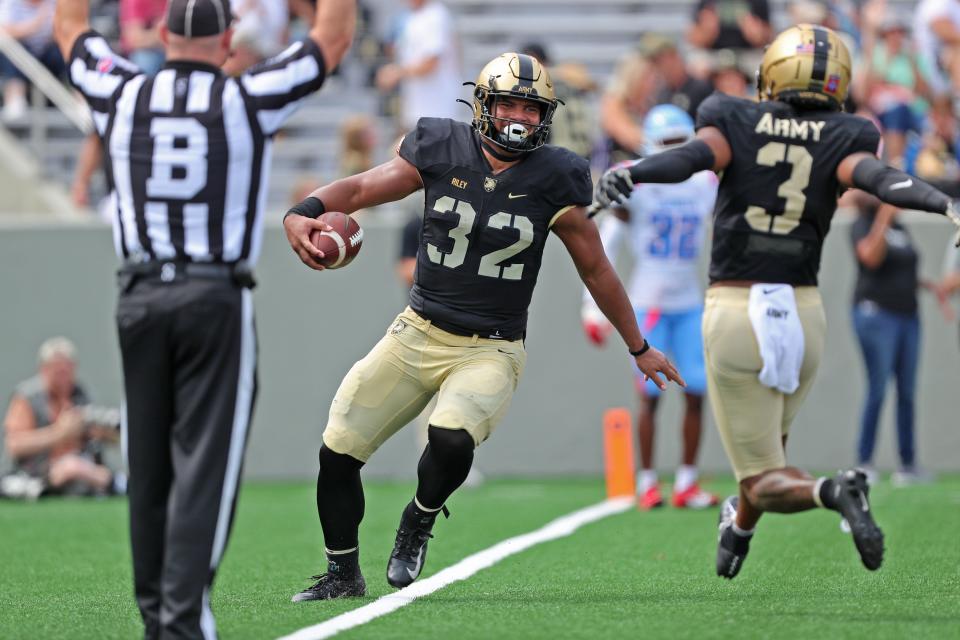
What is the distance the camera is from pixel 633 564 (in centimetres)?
691

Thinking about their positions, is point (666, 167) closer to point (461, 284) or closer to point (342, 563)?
point (461, 284)

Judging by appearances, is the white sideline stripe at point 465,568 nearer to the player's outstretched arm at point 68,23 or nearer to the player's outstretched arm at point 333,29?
the player's outstretched arm at point 333,29

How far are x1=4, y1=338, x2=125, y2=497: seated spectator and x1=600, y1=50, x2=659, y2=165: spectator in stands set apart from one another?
15.2 feet

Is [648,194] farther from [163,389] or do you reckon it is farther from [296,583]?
[163,389]

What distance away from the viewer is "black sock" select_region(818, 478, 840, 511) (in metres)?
5.20

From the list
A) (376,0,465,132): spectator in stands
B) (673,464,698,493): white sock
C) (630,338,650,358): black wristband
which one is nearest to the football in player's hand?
(630,338,650,358): black wristband

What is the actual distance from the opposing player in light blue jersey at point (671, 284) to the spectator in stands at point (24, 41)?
6329 mm

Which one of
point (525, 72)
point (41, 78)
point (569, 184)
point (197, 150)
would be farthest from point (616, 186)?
point (41, 78)

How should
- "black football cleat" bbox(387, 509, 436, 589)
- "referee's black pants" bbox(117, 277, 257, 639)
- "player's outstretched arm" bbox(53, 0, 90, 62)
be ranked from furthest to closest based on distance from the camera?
"black football cleat" bbox(387, 509, 436, 589)
"player's outstretched arm" bbox(53, 0, 90, 62)
"referee's black pants" bbox(117, 277, 257, 639)

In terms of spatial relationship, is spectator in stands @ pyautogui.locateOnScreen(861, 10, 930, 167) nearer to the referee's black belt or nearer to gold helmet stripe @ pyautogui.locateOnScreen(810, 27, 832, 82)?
gold helmet stripe @ pyautogui.locateOnScreen(810, 27, 832, 82)

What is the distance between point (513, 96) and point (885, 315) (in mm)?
6165

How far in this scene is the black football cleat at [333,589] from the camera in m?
5.83

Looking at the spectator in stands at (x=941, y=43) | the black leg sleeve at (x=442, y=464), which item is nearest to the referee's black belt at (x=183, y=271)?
the black leg sleeve at (x=442, y=464)

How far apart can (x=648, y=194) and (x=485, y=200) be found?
4.19 m
